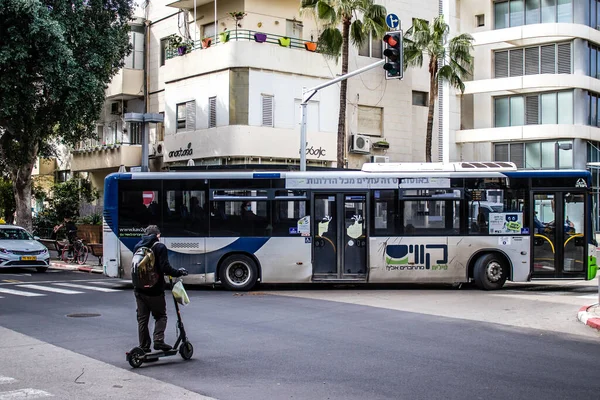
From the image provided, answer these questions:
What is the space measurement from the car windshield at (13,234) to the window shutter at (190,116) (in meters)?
9.24

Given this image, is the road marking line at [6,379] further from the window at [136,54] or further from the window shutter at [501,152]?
the window shutter at [501,152]

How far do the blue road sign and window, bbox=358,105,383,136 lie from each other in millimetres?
4248

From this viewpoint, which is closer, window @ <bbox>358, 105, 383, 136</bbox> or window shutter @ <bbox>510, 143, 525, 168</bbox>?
window @ <bbox>358, 105, 383, 136</bbox>

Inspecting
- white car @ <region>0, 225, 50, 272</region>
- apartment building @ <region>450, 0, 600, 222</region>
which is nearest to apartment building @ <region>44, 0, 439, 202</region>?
apartment building @ <region>450, 0, 600, 222</region>

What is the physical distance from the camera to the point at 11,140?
31.6m

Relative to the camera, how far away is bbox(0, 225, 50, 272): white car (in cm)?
2514

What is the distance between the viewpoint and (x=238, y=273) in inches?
763

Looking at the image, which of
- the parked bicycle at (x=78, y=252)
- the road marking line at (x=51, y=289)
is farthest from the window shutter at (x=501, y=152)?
the road marking line at (x=51, y=289)

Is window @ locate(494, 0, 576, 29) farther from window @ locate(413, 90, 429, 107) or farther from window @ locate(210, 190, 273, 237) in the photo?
window @ locate(210, 190, 273, 237)

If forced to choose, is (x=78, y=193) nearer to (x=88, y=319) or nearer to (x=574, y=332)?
(x=88, y=319)

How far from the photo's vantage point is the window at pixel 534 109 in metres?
38.0

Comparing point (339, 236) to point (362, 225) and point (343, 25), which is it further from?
point (343, 25)

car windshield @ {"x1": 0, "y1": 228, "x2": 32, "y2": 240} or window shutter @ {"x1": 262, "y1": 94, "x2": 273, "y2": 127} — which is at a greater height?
window shutter @ {"x1": 262, "y1": 94, "x2": 273, "y2": 127}

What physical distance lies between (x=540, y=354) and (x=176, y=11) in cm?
2919
